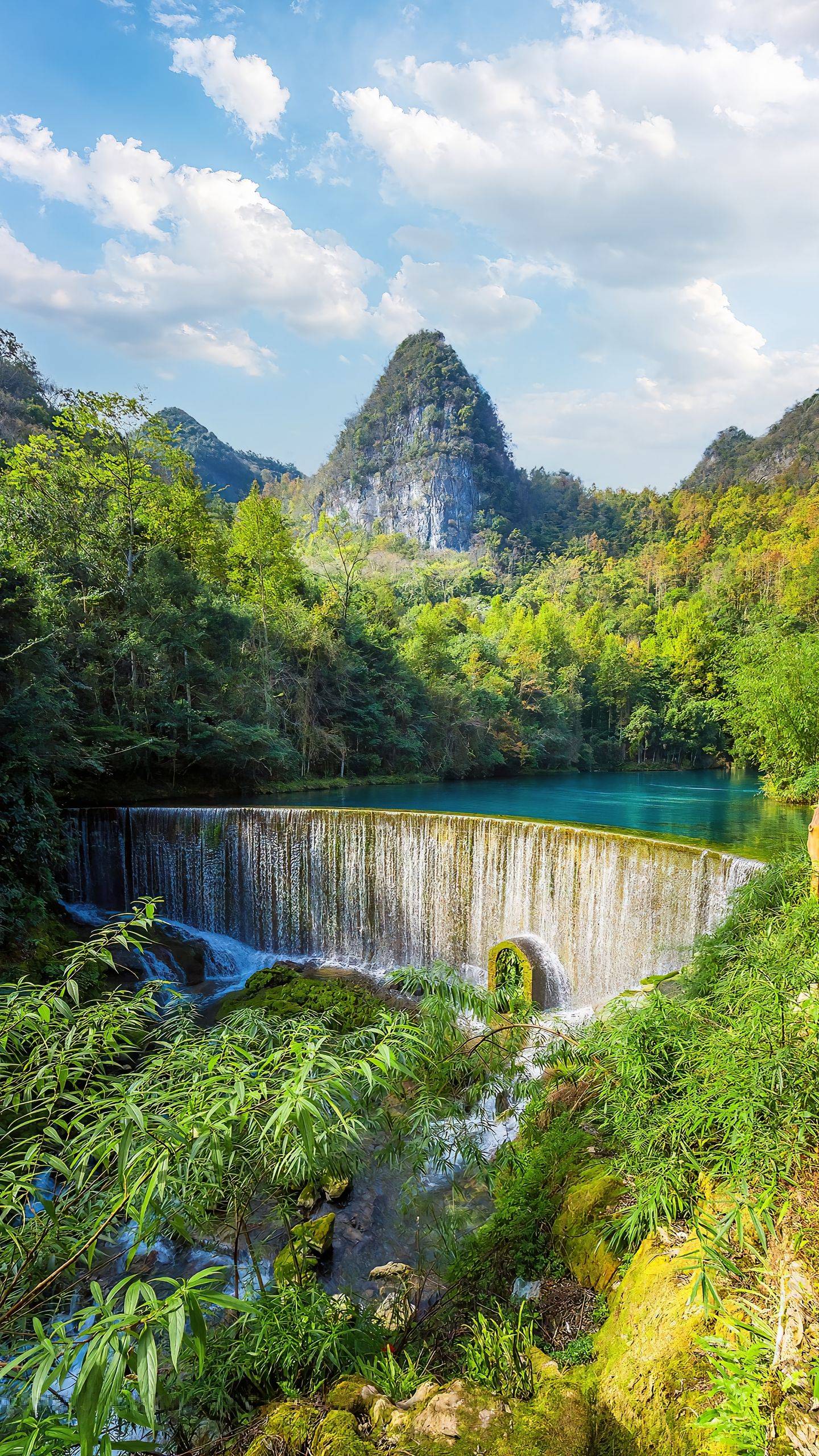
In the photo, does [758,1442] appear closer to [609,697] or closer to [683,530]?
[609,697]

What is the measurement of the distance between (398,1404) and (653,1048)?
1677 mm

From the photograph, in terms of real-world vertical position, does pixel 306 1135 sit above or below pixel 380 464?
below

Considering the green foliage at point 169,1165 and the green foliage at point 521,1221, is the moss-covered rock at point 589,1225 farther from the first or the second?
the green foliage at point 169,1165

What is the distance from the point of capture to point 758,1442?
1.79m

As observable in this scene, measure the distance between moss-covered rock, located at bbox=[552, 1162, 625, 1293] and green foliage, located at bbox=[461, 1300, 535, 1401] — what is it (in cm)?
38

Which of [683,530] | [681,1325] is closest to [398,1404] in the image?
[681,1325]

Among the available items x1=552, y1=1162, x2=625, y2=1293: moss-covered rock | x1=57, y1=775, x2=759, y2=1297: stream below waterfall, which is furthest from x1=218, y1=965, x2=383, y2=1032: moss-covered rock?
x1=552, y1=1162, x2=625, y2=1293: moss-covered rock

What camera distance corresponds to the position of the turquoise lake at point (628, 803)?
11.7 m

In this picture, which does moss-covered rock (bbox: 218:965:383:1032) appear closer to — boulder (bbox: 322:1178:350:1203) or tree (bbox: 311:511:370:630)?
boulder (bbox: 322:1178:350:1203)

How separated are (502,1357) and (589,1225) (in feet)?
2.60

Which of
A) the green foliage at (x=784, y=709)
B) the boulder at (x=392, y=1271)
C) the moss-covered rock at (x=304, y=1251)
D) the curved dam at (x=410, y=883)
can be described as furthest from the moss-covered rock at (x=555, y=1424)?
the green foliage at (x=784, y=709)

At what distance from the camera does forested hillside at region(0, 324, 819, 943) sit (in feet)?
39.1

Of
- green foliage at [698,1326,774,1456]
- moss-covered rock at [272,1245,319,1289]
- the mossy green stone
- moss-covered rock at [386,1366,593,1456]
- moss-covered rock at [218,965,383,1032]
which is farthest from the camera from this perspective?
moss-covered rock at [218,965,383,1032]

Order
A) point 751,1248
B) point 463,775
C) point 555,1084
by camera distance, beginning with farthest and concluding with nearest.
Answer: point 463,775 → point 555,1084 → point 751,1248
